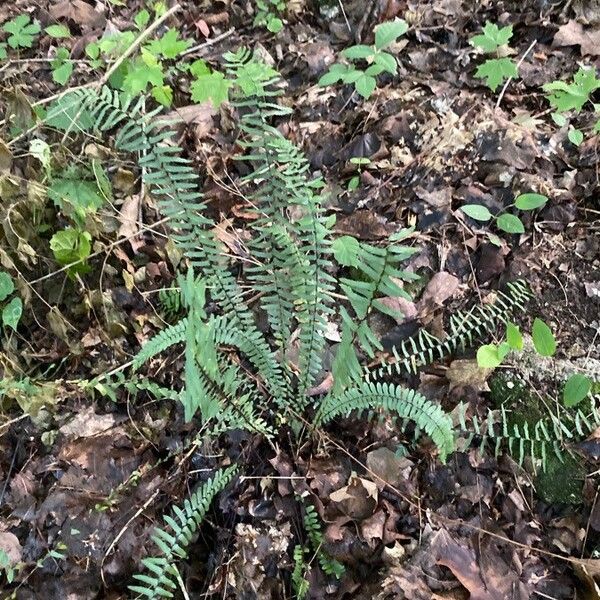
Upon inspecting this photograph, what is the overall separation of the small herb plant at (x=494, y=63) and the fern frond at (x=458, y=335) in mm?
970

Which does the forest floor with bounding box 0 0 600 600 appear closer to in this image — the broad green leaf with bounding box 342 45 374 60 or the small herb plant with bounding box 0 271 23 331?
the small herb plant with bounding box 0 271 23 331

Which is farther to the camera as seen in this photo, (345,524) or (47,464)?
(47,464)

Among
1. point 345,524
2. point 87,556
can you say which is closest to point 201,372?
point 345,524

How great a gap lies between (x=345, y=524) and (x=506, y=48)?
2339 mm

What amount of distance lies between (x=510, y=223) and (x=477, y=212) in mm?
139

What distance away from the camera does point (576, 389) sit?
182 centimetres

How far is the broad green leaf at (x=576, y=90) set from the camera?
2.29m

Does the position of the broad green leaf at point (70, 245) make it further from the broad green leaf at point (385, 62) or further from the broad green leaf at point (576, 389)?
the broad green leaf at point (576, 389)

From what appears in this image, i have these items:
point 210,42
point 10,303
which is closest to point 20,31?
point 210,42

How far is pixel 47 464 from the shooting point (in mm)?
2131

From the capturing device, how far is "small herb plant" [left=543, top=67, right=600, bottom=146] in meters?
2.29

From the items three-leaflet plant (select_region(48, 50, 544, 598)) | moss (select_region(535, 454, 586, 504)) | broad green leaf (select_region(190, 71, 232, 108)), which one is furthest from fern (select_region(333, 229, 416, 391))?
broad green leaf (select_region(190, 71, 232, 108))

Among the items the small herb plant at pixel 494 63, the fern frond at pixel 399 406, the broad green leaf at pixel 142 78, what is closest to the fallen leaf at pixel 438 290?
the fern frond at pixel 399 406

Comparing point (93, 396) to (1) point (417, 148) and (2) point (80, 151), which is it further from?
(1) point (417, 148)
